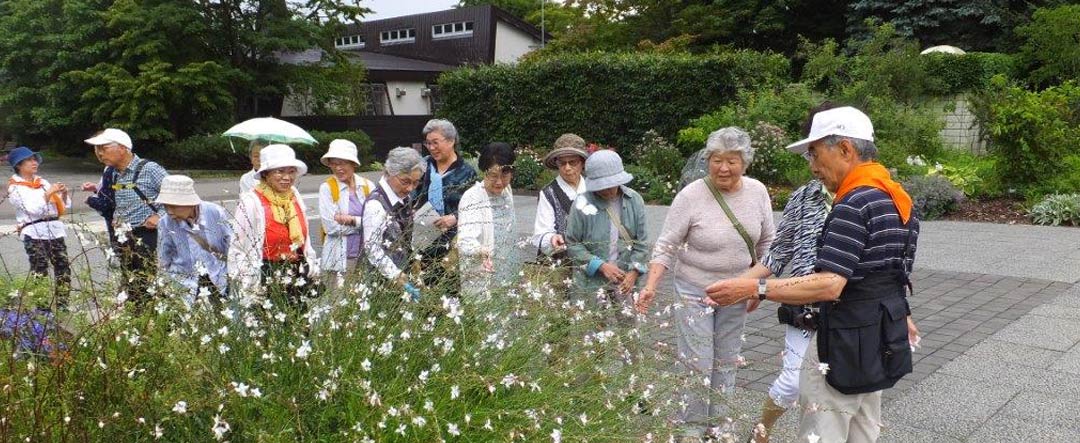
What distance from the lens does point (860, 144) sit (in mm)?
2848

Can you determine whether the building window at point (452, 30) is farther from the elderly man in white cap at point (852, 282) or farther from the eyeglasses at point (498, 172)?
the elderly man in white cap at point (852, 282)

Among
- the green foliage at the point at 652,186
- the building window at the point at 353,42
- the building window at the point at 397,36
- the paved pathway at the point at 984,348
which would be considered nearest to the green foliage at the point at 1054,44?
the green foliage at the point at 652,186

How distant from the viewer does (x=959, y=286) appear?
7836 mm

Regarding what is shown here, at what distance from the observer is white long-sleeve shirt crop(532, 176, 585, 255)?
4.42 metres

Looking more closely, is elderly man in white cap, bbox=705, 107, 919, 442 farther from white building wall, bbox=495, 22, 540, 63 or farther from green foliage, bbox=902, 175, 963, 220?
white building wall, bbox=495, 22, 540, 63

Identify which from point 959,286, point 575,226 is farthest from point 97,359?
point 959,286

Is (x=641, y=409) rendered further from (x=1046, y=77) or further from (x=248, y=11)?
(x=248, y=11)

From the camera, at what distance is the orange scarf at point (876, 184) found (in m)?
2.78

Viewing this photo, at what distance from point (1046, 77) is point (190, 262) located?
75.1ft

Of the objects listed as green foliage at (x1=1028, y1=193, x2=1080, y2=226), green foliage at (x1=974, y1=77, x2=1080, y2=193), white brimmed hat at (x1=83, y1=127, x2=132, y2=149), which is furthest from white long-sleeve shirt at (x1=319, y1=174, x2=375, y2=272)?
green foliage at (x1=974, y1=77, x2=1080, y2=193)

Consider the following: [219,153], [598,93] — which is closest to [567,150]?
[598,93]

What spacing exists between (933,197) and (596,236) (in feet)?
32.4

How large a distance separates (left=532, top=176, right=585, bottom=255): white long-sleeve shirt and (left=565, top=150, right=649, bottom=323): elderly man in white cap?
0.43ft

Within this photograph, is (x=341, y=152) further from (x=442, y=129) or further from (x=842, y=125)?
(x=842, y=125)
